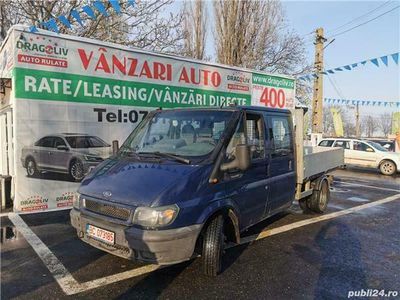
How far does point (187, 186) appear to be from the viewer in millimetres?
3867

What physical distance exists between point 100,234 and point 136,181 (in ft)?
2.36

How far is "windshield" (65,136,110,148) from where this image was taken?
803 centimetres

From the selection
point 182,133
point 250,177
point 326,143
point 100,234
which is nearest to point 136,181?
point 100,234

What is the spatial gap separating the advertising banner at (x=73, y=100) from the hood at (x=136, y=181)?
3695 millimetres

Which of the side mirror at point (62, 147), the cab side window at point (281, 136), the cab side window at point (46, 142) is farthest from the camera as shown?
the side mirror at point (62, 147)

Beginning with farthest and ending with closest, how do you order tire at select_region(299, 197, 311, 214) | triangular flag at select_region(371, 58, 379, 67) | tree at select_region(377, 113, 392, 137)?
tree at select_region(377, 113, 392, 137) → triangular flag at select_region(371, 58, 379, 67) → tire at select_region(299, 197, 311, 214)

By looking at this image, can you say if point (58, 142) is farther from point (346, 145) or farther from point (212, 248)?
point (346, 145)

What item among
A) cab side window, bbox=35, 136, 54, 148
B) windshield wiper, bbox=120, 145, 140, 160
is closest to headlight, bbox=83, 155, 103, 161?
cab side window, bbox=35, 136, 54, 148

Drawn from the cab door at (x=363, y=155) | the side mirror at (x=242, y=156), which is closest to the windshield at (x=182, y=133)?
the side mirror at (x=242, y=156)

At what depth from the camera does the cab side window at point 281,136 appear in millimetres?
5625

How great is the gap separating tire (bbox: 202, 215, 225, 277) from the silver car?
501cm

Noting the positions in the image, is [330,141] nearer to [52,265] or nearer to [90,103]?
[90,103]

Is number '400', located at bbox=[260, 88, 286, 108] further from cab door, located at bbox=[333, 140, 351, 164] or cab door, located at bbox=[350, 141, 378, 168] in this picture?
cab door, located at bbox=[350, 141, 378, 168]

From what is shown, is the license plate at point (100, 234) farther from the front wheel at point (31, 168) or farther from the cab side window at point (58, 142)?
the cab side window at point (58, 142)
